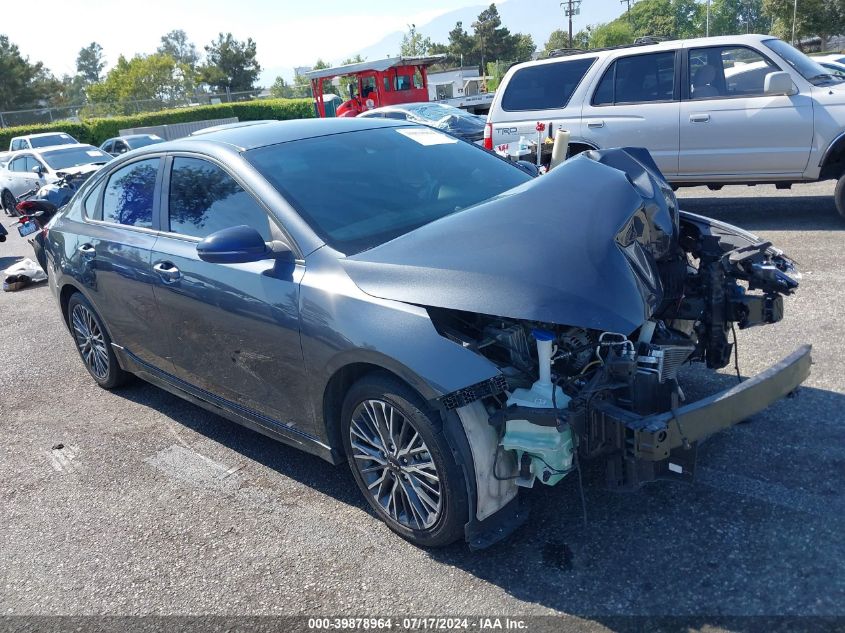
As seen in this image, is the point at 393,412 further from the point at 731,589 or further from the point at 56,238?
the point at 56,238

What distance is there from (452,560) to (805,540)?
4.81ft

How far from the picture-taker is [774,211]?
882 centimetres

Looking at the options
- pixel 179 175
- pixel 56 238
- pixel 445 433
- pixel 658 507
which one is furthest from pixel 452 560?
pixel 56 238

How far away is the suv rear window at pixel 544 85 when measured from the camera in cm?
902

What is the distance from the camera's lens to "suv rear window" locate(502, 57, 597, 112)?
902 centimetres

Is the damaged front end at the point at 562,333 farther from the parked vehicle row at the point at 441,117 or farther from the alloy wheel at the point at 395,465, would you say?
the parked vehicle row at the point at 441,117

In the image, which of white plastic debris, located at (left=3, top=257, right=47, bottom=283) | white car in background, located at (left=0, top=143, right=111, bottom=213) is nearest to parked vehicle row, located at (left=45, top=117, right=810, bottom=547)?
white plastic debris, located at (left=3, top=257, right=47, bottom=283)

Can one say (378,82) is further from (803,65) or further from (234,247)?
(234,247)

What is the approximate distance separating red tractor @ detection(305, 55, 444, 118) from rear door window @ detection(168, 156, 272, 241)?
21.3m

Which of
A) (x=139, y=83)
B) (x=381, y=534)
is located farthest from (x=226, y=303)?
(x=139, y=83)

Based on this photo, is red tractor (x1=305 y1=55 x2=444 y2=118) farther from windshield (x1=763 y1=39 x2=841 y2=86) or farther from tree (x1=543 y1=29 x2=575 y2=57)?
tree (x1=543 y1=29 x2=575 y2=57)

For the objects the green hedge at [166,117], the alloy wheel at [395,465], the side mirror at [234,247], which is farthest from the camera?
the green hedge at [166,117]

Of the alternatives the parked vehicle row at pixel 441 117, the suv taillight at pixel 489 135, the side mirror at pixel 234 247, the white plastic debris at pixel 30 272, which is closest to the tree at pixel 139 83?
the parked vehicle row at pixel 441 117

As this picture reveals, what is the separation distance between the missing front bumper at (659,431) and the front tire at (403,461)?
0.57 metres
